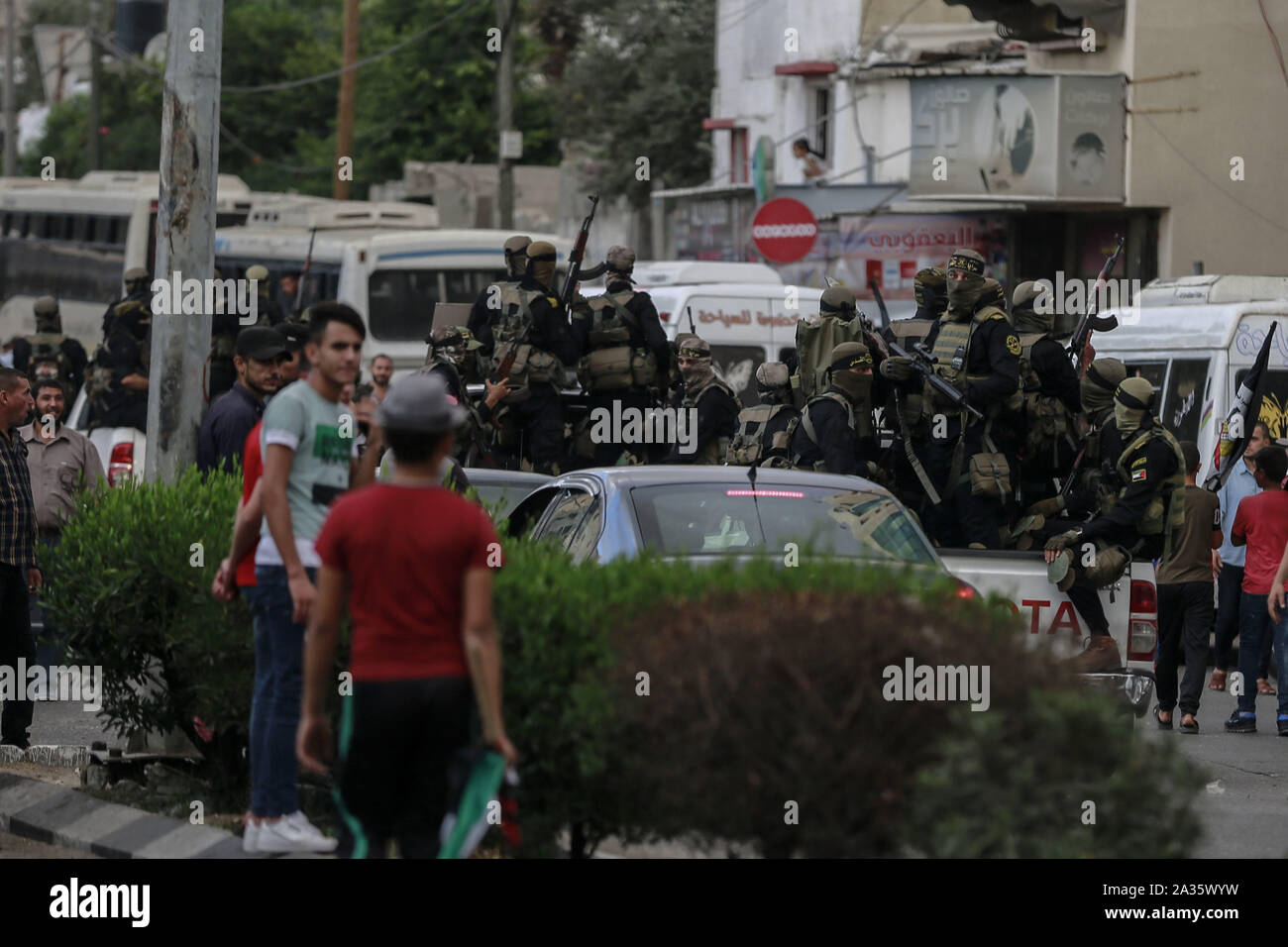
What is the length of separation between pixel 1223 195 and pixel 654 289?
1012 centimetres

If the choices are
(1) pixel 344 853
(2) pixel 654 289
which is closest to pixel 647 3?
(2) pixel 654 289

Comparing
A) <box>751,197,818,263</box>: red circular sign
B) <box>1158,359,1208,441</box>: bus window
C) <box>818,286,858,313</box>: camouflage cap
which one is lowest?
<box>1158,359,1208,441</box>: bus window

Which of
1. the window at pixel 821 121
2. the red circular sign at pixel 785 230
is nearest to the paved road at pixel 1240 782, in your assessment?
the red circular sign at pixel 785 230

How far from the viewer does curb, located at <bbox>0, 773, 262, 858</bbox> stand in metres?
7.33

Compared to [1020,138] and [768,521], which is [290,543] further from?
[1020,138]

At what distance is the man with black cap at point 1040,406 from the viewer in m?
12.3

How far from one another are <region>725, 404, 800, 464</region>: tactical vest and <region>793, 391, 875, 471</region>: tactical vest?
0.38 meters

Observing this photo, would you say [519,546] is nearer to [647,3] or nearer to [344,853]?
[344,853]

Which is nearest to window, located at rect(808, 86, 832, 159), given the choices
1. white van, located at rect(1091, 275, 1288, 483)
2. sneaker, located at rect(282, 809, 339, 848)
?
white van, located at rect(1091, 275, 1288, 483)

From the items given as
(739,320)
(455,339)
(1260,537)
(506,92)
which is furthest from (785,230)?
(1260,537)

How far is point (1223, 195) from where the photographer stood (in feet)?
83.1

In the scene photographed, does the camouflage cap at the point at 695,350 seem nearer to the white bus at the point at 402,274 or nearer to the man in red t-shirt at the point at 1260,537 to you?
the man in red t-shirt at the point at 1260,537

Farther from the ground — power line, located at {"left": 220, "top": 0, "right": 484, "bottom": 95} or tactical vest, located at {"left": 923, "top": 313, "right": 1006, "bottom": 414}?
power line, located at {"left": 220, "top": 0, "right": 484, "bottom": 95}

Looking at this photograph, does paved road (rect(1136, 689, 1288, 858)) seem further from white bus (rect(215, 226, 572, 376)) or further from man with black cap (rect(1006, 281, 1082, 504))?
white bus (rect(215, 226, 572, 376))
